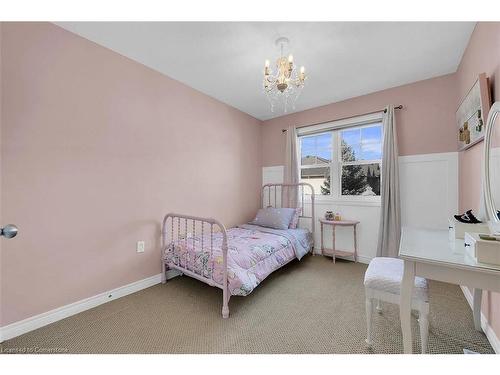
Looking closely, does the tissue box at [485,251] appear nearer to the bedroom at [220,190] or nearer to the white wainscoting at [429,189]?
the bedroom at [220,190]

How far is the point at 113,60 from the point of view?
6.73ft

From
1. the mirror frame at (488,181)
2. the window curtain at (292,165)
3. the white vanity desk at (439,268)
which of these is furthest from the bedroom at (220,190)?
the window curtain at (292,165)

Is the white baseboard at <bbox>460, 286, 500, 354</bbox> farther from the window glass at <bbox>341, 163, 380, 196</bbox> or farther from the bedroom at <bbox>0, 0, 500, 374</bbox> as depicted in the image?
the window glass at <bbox>341, 163, 380, 196</bbox>

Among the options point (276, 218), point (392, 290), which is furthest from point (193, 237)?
point (392, 290)

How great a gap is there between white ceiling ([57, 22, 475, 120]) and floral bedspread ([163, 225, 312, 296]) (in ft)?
6.19

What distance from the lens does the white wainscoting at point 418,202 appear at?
96.3 inches

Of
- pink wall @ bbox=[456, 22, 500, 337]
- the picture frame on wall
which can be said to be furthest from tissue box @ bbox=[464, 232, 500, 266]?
the picture frame on wall

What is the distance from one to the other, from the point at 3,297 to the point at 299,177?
3476 millimetres

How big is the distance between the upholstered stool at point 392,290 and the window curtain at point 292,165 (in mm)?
2053

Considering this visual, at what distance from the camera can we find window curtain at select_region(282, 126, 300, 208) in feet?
11.5

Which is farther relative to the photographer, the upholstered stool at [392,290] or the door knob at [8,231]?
the upholstered stool at [392,290]

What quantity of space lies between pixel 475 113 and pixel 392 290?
62.3 inches

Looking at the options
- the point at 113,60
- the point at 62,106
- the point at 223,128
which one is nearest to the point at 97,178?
the point at 62,106

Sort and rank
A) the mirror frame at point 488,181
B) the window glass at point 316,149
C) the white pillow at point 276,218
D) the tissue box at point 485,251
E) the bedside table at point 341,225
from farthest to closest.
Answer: the window glass at point 316,149 → the white pillow at point 276,218 → the bedside table at point 341,225 → the mirror frame at point 488,181 → the tissue box at point 485,251
